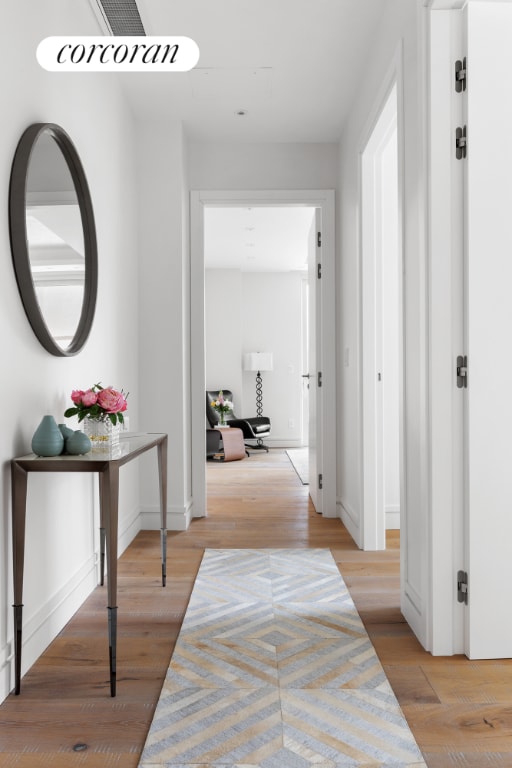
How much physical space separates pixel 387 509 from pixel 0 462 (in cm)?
264

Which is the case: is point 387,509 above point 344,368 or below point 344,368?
below

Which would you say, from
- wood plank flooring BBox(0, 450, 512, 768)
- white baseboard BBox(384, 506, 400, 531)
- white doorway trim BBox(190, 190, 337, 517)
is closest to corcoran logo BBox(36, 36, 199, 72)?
wood plank flooring BBox(0, 450, 512, 768)

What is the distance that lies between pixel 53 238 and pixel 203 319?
1.93 meters

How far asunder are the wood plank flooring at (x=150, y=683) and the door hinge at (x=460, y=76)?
186 centimetres

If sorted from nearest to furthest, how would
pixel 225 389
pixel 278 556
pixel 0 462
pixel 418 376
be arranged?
pixel 0 462, pixel 418 376, pixel 278 556, pixel 225 389

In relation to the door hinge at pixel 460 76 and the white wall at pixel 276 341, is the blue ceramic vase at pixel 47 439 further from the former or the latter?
the white wall at pixel 276 341

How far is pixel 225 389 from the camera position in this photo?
28.3 ft

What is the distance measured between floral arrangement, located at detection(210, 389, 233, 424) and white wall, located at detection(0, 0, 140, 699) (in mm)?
4232

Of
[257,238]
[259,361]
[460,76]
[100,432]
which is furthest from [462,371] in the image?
[259,361]

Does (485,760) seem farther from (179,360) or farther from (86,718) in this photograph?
(179,360)

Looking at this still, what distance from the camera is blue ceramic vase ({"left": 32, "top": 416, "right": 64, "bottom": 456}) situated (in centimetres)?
194

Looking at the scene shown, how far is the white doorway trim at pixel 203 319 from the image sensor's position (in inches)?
162

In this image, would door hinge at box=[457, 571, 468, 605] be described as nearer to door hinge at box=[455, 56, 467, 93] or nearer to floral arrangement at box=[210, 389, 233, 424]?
door hinge at box=[455, 56, 467, 93]

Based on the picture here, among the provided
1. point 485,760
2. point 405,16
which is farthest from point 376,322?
point 485,760
